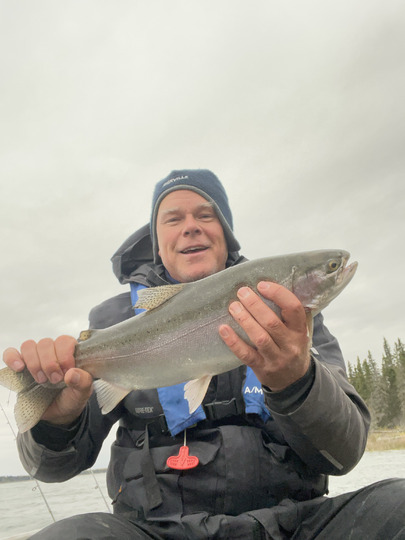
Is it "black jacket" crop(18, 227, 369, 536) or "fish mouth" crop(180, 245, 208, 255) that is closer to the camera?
"black jacket" crop(18, 227, 369, 536)

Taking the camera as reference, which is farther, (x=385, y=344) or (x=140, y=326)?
(x=385, y=344)

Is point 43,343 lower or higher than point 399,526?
higher

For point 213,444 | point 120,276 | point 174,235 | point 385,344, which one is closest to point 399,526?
point 213,444

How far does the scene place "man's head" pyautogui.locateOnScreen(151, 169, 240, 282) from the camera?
457 centimetres

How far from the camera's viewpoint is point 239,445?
10.9 ft

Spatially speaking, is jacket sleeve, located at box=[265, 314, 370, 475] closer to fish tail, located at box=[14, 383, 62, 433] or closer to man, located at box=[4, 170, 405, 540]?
man, located at box=[4, 170, 405, 540]

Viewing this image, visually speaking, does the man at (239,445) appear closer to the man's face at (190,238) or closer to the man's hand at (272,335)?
the man's hand at (272,335)

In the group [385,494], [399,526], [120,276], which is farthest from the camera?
[120,276]

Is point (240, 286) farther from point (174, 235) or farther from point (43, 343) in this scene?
point (174, 235)

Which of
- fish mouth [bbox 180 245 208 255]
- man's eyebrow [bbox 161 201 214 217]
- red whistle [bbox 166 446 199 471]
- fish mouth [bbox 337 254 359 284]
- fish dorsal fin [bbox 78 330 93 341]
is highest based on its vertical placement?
man's eyebrow [bbox 161 201 214 217]

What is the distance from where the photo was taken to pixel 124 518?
318 centimetres

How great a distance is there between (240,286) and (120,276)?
8.46 feet

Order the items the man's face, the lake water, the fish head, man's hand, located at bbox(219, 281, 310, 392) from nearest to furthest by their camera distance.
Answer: man's hand, located at bbox(219, 281, 310, 392)
the fish head
the man's face
the lake water

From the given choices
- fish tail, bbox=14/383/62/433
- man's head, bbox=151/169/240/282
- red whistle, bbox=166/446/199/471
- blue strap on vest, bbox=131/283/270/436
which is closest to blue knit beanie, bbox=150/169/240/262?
man's head, bbox=151/169/240/282
